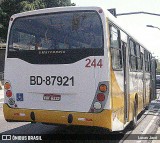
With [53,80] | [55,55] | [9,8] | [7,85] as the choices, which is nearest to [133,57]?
[55,55]

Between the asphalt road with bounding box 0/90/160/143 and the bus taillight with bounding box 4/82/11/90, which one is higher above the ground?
the bus taillight with bounding box 4/82/11/90

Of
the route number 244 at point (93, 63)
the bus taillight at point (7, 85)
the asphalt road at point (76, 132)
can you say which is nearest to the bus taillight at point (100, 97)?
the route number 244 at point (93, 63)

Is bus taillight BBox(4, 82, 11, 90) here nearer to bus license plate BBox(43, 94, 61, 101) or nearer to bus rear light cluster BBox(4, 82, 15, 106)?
bus rear light cluster BBox(4, 82, 15, 106)

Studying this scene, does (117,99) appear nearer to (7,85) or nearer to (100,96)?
(100,96)

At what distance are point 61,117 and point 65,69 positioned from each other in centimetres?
106

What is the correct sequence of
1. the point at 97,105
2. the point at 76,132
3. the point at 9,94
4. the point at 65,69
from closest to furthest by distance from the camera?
the point at 97,105
the point at 65,69
the point at 9,94
the point at 76,132

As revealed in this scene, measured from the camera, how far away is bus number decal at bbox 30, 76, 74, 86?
7.34m

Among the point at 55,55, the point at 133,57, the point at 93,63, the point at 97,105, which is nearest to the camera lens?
the point at 97,105

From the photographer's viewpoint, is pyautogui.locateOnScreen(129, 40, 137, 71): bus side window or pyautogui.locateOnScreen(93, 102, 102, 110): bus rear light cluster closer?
pyautogui.locateOnScreen(93, 102, 102, 110): bus rear light cluster

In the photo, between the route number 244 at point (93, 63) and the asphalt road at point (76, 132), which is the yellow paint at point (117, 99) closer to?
the route number 244 at point (93, 63)

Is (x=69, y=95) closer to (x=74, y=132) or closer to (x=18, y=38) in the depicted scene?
(x=18, y=38)

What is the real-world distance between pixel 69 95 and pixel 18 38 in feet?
6.44

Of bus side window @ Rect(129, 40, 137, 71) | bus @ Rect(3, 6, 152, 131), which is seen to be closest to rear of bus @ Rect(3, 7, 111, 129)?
bus @ Rect(3, 6, 152, 131)

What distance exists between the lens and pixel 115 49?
7.93 meters
